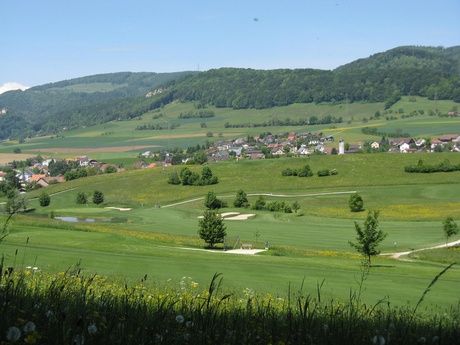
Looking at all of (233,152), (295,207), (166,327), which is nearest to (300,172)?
(295,207)

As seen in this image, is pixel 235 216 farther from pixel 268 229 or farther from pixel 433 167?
pixel 433 167

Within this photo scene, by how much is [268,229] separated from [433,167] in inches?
1710

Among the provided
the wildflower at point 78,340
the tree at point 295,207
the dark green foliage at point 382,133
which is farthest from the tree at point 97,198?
the dark green foliage at point 382,133

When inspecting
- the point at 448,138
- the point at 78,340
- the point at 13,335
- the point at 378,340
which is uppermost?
the point at 13,335

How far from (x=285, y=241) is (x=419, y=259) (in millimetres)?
11695

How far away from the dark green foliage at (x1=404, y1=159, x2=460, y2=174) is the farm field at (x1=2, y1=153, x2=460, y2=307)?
155 cm

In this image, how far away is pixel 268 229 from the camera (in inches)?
2215

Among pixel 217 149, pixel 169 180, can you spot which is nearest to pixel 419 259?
pixel 169 180

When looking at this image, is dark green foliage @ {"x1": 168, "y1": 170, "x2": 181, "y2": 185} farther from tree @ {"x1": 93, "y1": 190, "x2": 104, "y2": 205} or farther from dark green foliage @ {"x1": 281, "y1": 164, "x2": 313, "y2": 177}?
dark green foliage @ {"x1": 281, "y1": 164, "x2": 313, "y2": 177}

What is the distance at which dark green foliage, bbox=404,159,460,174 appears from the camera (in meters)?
90.0

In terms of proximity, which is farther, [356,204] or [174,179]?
[174,179]

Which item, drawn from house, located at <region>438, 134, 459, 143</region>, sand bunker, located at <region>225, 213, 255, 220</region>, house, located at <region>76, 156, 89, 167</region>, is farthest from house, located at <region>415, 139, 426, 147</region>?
sand bunker, located at <region>225, 213, 255, 220</region>

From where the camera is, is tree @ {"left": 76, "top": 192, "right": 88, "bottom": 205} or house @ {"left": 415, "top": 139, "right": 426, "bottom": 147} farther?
house @ {"left": 415, "top": 139, "right": 426, "bottom": 147}

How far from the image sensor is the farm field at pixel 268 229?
2172cm
